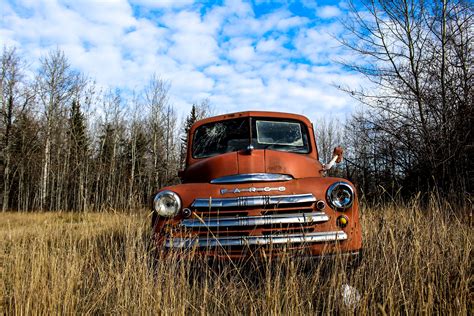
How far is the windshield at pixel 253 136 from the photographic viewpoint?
415 centimetres

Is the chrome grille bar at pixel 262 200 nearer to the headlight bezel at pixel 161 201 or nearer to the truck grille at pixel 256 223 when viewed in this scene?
the truck grille at pixel 256 223

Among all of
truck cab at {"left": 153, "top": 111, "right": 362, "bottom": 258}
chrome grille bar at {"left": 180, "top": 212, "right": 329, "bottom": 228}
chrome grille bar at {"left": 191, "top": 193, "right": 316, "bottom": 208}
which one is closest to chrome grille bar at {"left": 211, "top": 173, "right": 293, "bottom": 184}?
truck cab at {"left": 153, "top": 111, "right": 362, "bottom": 258}

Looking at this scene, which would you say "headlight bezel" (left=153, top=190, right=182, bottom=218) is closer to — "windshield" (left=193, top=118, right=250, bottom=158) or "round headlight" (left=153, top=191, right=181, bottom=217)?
"round headlight" (left=153, top=191, right=181, bottom=217)

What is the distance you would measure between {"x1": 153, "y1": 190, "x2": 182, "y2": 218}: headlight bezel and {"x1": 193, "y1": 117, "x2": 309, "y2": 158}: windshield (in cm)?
141

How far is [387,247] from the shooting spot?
116 inches

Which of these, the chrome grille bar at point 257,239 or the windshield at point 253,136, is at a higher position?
the windshield at point 253,136

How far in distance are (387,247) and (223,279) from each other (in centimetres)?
149

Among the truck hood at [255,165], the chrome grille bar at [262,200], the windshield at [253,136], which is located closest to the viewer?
the chrome grille bar at [262,200]

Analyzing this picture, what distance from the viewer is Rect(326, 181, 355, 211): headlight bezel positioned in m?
2.78

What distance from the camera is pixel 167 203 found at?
2938 mm

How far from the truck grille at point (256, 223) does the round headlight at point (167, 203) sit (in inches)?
6.4

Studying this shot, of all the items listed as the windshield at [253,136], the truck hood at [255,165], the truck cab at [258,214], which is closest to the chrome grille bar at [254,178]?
the truck cab at [258,214]

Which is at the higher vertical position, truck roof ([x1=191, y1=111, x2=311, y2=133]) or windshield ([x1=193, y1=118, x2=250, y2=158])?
truck roof ([x1=191, y1=111, x2=311, y2=133])

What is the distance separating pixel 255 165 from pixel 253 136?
0.94 metres
